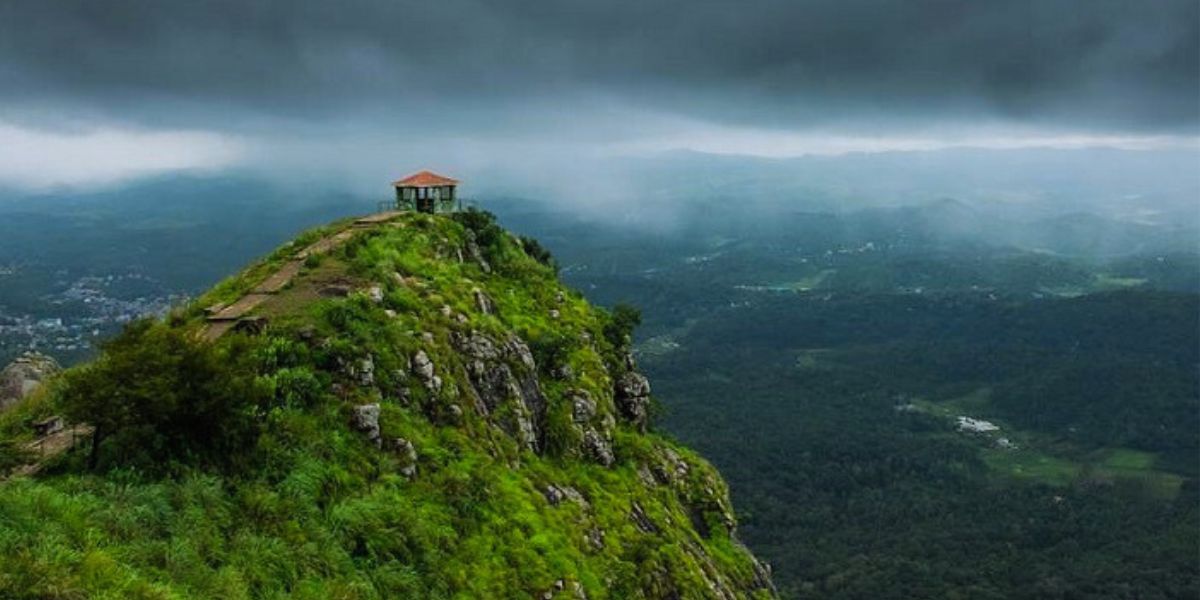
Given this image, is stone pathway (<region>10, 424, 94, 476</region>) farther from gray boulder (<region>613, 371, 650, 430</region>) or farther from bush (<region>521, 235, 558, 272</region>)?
bush (<region>521, 235, 558, 272</region>)

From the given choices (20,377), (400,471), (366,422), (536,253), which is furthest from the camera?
(536,253)

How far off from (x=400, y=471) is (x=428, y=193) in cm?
3485

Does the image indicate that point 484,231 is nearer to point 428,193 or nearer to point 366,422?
point 428,193

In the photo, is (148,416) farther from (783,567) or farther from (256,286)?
(783,567)

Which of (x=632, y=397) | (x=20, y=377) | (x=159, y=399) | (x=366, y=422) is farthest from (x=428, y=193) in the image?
(x=159, y=399)

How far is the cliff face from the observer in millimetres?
18047

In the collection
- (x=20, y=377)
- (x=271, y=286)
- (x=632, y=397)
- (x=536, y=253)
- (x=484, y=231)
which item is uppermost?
(x=484, y=231)

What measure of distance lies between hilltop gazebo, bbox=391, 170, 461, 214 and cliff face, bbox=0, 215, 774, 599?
31.0ft

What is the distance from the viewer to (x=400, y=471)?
979 inches

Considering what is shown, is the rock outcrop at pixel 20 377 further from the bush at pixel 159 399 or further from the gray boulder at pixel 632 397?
the gray boulder at pixel 632 397

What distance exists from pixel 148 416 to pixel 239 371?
254 centimetres

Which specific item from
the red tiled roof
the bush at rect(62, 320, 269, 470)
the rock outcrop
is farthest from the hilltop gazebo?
the bush at rect(62, 320, 269, 470)

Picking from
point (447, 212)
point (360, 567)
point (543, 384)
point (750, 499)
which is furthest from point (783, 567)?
point (360, 567)

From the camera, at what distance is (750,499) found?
637 ft
